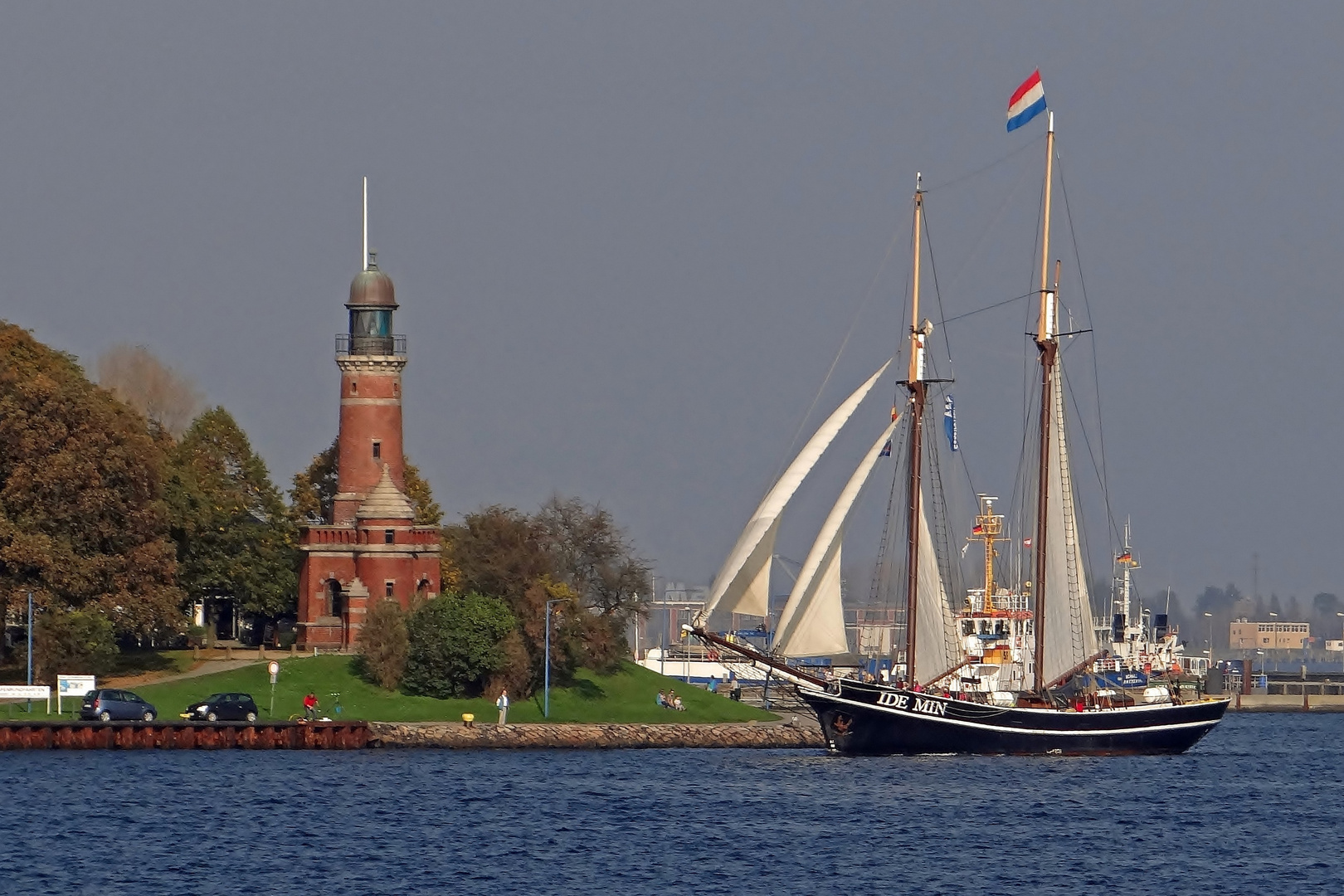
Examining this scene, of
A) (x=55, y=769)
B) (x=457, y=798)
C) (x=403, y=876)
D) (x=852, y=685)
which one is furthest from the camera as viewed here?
(x=852, y=685)

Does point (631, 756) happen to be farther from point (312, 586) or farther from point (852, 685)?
point (312, 586)

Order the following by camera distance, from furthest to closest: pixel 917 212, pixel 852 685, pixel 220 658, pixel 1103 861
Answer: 1. pixel 220 658
2. pixel 917 212
3. pixel 852 685
4. pixel 1103 861

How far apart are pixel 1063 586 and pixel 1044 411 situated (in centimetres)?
724

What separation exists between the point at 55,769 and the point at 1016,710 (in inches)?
1185

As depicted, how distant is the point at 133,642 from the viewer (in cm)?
9269

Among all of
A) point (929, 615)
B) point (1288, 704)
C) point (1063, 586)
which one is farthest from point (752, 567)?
point (1288, 704)

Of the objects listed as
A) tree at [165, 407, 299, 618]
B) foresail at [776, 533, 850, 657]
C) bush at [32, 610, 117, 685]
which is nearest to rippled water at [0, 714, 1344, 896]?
foresail at [776, 533, 850, 657]

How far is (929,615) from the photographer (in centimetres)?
7394

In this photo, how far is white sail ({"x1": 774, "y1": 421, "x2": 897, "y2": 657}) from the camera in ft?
232

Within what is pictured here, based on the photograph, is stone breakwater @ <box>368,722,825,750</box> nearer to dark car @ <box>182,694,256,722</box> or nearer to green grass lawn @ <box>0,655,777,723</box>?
green grass lawn @ <box>0,655,777,723</box>

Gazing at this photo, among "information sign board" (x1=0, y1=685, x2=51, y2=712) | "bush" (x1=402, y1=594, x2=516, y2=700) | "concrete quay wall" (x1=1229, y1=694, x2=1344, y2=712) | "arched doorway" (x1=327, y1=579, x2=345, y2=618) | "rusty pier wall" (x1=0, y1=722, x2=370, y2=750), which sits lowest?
"concrete quay wall" (x1=1229, y1=694, x2=1344, y2=712)

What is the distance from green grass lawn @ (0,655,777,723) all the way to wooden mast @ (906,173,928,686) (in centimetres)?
1663

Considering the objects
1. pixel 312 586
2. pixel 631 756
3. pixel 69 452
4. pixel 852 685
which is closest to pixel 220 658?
pixel 312 586

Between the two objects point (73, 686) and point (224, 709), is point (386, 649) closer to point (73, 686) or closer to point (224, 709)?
point (224, 709)
